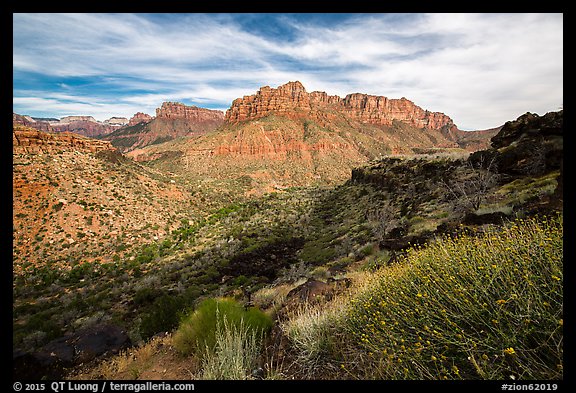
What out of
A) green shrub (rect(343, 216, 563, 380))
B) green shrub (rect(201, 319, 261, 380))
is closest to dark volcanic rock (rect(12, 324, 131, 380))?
green shrub (rect(201, 319, 261, 380))

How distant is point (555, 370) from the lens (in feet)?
6.12

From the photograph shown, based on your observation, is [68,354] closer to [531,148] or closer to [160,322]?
[160,322]

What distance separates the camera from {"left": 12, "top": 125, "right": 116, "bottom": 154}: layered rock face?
24531 mm

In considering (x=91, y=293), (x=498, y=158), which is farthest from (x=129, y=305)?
(x=498, y=158)

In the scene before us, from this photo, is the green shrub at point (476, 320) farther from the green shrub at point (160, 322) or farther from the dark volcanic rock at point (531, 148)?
the dark volcanic rock at point (531, 148)

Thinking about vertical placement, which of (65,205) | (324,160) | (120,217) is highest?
(324,160)

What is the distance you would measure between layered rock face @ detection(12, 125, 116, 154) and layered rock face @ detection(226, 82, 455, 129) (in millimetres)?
80272

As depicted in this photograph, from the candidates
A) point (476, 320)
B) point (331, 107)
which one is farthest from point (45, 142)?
point (331, 107)

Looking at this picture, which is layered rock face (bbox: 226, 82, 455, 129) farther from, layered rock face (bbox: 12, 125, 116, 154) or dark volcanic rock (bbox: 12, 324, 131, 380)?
dark volcanic rock (bbox: 12, 324, 131, 380)

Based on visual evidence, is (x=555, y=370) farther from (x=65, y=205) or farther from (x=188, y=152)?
(x=188, y=152)

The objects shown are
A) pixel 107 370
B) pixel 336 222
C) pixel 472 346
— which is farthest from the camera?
pixel 336 222

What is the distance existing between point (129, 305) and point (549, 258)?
14581 millimetres

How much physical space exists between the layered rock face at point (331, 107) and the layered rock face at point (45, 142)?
80.3m

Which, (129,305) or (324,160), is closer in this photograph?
(129,305)
